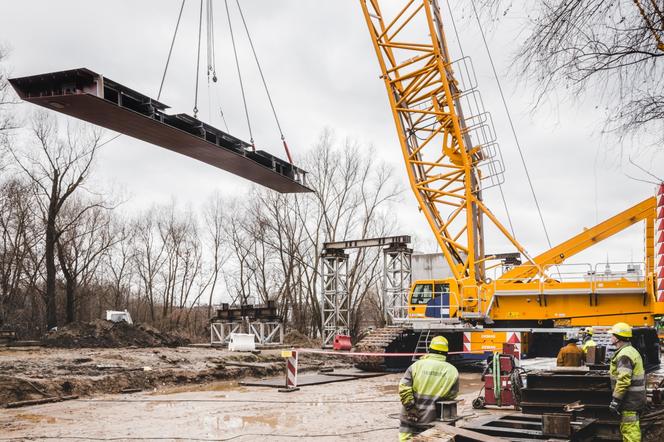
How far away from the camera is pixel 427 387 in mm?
6367

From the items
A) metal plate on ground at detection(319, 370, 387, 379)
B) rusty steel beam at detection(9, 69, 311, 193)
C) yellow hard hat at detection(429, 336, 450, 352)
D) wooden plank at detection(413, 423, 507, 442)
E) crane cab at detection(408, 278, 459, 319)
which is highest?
rusty steel beam at detection(9, 69, 311, 193)

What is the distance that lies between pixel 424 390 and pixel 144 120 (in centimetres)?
771

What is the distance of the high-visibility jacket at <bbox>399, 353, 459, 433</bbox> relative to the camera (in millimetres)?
6336

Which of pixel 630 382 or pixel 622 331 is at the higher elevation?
pixel 622 331

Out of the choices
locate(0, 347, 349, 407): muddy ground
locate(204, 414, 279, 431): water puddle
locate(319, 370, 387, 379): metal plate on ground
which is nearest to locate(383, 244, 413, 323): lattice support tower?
locate(0, 347, 349, 407): muddy ground

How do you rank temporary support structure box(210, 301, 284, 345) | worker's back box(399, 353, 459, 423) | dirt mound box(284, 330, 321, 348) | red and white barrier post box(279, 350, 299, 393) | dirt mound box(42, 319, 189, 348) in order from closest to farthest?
worker's back box(399, 353, 459, 423) < red and white barrier post box(279, 350, 299, 393) < dirt mound box(42, 319, 189, 348) < temporary support structure box(210, 301, 284, 345) < dirt mound box(284, 330, 321, 348)

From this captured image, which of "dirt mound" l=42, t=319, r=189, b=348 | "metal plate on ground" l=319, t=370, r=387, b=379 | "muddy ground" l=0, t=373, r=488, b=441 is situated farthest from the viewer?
"dirt mound" l=42, t=319, r=189, b=348

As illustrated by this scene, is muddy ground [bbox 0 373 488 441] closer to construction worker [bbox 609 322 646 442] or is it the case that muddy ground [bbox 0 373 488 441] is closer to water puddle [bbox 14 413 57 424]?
water puddle [bbox 14 413 57 424]

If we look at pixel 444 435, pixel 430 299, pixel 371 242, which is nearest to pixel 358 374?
pixel 430 299

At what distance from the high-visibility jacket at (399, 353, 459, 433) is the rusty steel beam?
711 centimetres

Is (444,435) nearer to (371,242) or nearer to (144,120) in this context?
(144,120)

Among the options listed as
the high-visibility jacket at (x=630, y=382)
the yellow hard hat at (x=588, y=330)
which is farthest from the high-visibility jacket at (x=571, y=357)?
the high-visibility jacket at (x=630, y=382)

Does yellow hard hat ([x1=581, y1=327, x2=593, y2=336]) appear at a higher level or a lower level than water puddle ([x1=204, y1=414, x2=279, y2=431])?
higher

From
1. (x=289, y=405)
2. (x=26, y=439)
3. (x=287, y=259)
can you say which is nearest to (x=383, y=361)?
(x=289, y=405)
